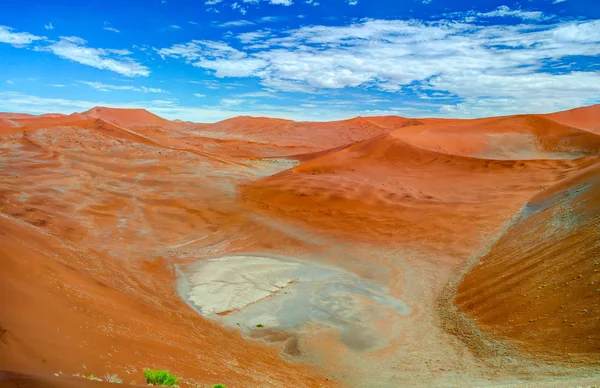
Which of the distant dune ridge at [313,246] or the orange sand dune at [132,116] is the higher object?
the orange sand dune at [132,116]

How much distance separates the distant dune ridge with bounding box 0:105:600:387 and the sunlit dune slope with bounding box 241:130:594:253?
0.54ft

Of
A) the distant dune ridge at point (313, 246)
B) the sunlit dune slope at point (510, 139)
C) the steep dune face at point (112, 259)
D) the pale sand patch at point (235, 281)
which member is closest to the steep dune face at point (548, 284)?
the distant dune ridge at point (313, 246)

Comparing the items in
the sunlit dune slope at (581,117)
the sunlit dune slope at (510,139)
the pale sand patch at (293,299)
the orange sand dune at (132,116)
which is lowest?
the pale sand patch at (293,299)

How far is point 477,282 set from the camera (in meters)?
15.1

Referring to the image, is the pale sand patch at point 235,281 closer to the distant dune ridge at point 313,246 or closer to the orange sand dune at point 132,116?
the distant dune ridge at point 313,246

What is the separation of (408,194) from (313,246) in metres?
9.92

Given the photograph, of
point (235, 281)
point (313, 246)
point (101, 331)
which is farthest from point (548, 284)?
point (101, 331)

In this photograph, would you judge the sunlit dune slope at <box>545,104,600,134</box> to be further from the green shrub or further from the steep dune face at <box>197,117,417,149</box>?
the green shrub

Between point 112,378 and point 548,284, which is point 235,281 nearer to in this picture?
point 548,284

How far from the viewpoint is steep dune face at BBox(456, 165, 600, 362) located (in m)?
10.1

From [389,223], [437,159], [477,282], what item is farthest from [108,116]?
[477,282]

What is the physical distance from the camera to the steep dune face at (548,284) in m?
10.1

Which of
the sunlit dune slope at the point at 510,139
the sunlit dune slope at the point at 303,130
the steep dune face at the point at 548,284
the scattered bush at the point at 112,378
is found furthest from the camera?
the sunlit dune slope at the point at 303,130

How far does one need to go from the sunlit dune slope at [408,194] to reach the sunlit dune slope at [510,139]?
5467 mm
